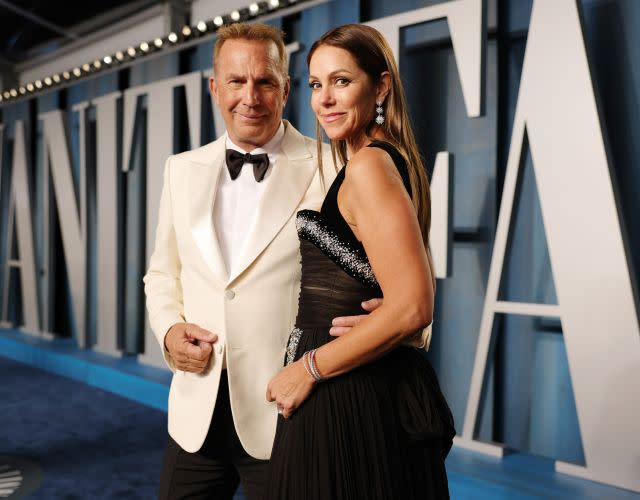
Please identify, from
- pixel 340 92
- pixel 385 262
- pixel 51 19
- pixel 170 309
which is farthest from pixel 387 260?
pixel 51 19

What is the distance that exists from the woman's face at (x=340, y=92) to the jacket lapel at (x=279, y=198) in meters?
0.33

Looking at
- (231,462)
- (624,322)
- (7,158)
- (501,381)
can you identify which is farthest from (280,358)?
(7,158)

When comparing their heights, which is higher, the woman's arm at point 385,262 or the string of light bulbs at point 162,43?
the string of light bulbs at point 162,43

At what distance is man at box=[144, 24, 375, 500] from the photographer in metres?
1.43

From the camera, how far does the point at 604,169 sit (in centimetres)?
239

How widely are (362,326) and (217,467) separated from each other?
0.69 m

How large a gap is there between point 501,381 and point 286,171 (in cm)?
195

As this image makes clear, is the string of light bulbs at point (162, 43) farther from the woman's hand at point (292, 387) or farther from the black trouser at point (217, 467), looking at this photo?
the woman's hand at point (292, 387)

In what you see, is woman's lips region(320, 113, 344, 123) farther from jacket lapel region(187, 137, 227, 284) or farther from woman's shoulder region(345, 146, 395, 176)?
jacket lapel region(187, 137, 227, 284)

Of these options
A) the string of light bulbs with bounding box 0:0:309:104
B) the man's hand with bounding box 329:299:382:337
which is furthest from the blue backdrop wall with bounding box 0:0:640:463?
the man's hand with bounding box 329:299:382:337

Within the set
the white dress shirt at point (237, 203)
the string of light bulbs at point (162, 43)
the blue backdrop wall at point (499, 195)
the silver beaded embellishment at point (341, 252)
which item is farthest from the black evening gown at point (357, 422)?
the string of light bulbs at point (162, 43)

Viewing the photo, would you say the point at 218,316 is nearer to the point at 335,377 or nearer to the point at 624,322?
the point at 335,377

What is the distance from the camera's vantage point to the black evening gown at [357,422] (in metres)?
1.08

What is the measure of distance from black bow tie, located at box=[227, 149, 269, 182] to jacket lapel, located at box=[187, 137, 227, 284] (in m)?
0.03
